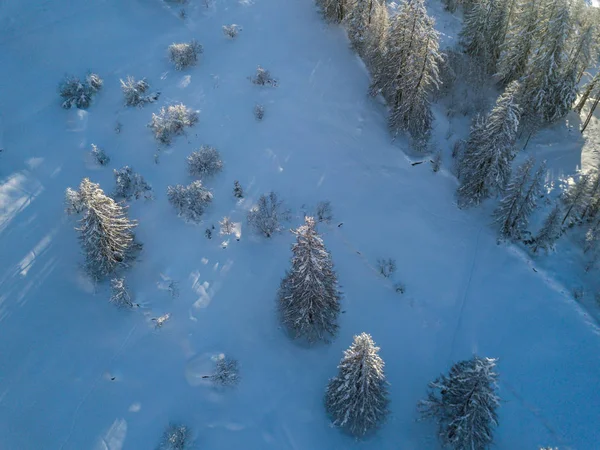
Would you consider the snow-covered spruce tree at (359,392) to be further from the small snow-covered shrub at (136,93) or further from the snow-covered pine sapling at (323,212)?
the small snow-covered shrub at (136,93)

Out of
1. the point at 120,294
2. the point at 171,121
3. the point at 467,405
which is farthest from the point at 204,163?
the point at 467,405

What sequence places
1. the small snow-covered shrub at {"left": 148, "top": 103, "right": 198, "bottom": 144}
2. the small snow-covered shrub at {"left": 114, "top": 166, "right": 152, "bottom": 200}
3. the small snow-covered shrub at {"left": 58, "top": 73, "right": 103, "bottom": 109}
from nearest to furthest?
the small snow-covered shrub at {"left": 114, "top": 166, "right": 152, "bottom": 200}, the small snow-covered shrub at {"left": 148, "top": 103, "right": 198, "bottom": 144}, the small snow-covered shrub at {"left": 58, "top": 73, "right": 103, "bottom": 109}

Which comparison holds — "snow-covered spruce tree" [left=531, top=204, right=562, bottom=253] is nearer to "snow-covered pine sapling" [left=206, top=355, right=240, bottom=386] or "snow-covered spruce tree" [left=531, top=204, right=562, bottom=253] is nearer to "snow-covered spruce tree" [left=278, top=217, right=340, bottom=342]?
"snow-covered spruce tree" [left=278, top=217, right=340, bottom=342]

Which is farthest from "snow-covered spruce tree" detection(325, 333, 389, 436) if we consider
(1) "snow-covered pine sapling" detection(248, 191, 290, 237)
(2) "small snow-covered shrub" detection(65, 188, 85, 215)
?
(2) "small snow-covered shrub" detection(65, 188, 85, 215)

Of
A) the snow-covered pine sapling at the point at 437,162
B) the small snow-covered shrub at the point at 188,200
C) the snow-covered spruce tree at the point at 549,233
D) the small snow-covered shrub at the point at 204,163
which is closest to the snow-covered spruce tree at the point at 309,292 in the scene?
the small snow-covered shrub at the point at 188,200

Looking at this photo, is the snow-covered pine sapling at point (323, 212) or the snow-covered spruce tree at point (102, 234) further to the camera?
the snow-covered pine sapling at point (323, 212)

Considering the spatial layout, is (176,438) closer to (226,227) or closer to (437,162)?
(226,227)
